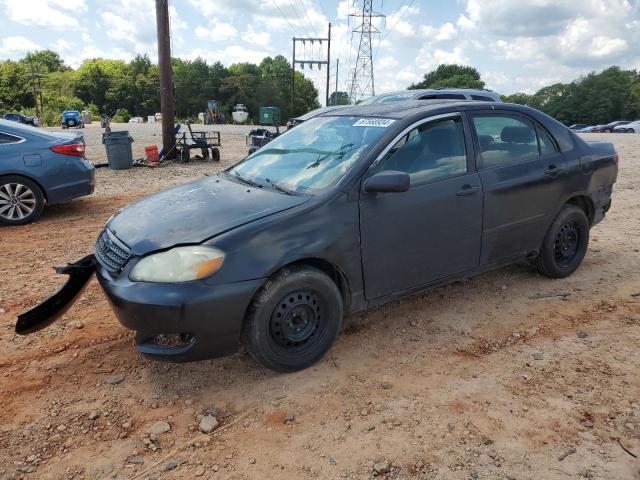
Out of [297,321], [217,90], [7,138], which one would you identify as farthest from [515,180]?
[217,90]

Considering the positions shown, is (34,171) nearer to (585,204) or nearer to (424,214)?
(424,214)

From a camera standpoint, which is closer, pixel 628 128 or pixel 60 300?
pixel 60 300

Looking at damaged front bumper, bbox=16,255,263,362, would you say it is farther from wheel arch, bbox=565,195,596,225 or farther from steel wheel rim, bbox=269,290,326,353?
wheel arch, bbox=565,195,596,225

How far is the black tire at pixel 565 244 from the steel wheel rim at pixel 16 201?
6406 millimetres

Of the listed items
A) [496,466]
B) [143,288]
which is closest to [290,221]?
[143,288]

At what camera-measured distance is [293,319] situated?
3.05m

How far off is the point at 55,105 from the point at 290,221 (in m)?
81.2

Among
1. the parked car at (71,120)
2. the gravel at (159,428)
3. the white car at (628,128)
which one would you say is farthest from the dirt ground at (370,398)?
the white car at (628,128)

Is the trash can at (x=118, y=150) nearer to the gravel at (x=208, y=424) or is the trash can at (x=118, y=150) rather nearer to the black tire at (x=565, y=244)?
the black tire at (x=565, y=244)

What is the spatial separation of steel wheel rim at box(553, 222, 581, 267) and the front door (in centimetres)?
116

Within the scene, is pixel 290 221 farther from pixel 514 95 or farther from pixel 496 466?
pixel 514 95

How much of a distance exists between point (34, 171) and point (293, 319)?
17.5ft

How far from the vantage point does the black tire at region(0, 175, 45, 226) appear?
6512 millimetres

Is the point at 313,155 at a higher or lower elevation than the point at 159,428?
higher
